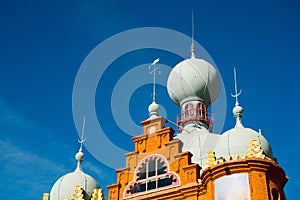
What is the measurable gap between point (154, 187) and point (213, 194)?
4.37m

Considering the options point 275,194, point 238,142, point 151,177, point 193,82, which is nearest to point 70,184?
point 151,177

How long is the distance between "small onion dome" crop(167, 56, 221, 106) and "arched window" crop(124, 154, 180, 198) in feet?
37.9

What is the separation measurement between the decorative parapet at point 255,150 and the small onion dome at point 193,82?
1391 centimetres

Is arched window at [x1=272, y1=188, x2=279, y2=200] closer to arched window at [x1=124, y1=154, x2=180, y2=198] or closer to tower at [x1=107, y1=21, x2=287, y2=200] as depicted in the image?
tower at [x1=107, y1=21, x2=287, y2=200]

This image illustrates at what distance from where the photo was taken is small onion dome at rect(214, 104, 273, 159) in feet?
96.2

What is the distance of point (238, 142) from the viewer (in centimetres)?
2956

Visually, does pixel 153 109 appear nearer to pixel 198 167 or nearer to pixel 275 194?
pixel 198 167

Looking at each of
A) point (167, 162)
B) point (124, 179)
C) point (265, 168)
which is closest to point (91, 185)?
point (124, 179)

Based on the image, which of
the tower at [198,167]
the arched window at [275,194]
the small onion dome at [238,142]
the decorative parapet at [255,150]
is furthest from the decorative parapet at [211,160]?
the arched window at [275,194]

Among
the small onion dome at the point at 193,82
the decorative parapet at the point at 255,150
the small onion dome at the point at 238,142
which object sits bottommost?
the decorative parapet at the point at 255,150

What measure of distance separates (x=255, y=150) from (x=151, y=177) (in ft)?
21.9

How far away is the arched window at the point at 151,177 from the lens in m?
31.3

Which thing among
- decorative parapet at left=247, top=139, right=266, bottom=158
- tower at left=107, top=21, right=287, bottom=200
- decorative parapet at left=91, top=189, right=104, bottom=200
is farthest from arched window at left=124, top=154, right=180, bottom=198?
decorative parapet at left=247, top=139, right=266, bottom=158

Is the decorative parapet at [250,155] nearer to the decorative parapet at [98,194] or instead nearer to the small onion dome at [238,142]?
the small onion dome at [238,142]
